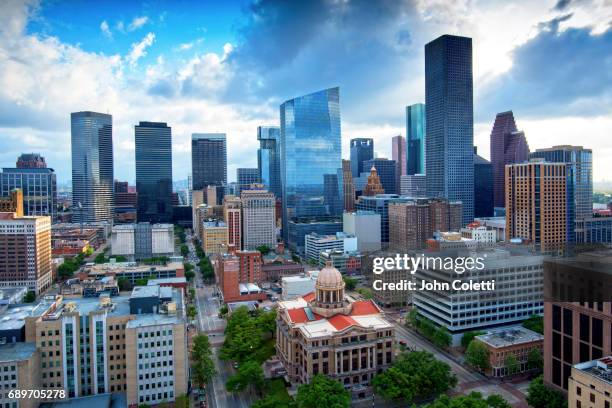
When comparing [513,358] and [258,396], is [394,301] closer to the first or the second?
[513,358]

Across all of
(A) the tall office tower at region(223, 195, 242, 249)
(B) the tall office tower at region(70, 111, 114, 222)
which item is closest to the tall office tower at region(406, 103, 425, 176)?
(A) the tall office tower at region(223, 195, 242, 249)

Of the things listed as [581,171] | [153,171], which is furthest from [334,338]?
[153,171]

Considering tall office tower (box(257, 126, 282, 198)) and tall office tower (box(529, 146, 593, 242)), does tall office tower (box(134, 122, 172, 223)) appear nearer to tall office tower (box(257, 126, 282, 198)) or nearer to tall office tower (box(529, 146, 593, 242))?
tall office tower (box(257, 126, 282, 198))

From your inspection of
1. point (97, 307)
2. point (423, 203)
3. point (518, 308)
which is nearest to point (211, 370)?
point (97, 307)

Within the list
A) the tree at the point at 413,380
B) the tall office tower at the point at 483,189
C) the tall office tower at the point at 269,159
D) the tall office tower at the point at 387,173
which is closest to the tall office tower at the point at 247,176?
the tall office tower at the point at 269,159

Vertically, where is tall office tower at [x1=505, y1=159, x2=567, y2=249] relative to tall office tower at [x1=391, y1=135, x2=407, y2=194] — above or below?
below

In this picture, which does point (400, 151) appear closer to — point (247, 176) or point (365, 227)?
point (247, 176)
